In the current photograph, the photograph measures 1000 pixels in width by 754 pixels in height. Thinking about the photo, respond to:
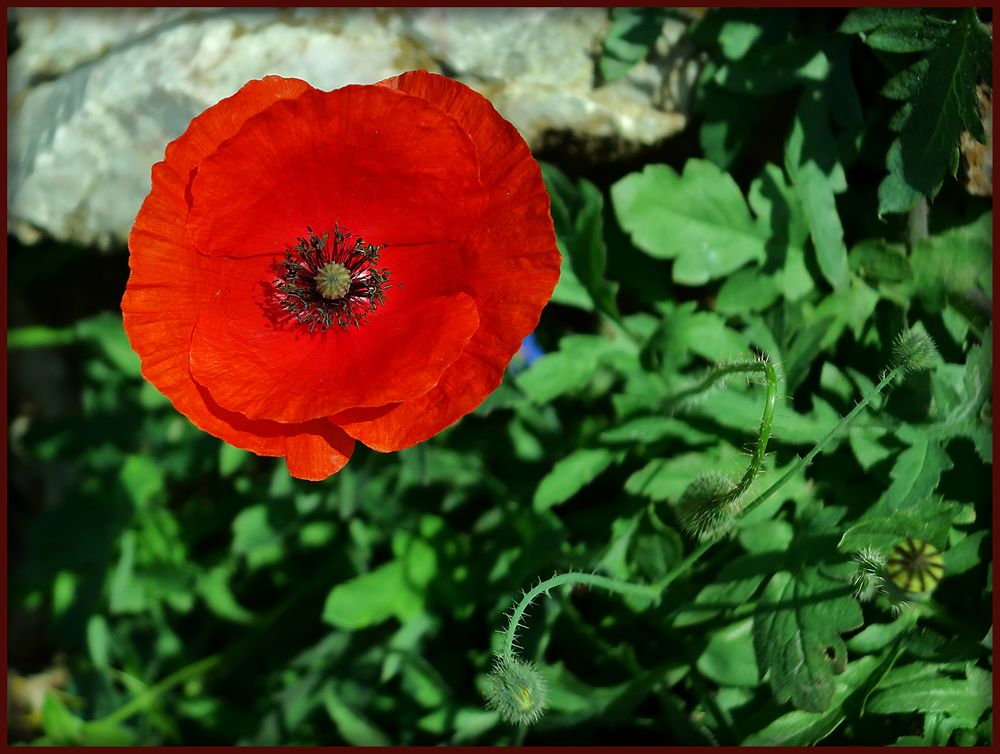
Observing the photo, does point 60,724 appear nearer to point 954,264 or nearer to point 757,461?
point 757,461

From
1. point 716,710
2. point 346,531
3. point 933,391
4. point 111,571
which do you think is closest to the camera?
point 933,391

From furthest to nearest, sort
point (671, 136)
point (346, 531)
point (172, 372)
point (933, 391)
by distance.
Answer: point (346, 531), point (671, 136), point (933, 391), point (172, 372)

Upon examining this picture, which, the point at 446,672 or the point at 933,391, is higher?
the point at 933,391

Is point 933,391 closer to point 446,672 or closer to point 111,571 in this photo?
point 446,672

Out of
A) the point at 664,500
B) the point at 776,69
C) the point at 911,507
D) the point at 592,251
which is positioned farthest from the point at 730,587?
the point at 776,69

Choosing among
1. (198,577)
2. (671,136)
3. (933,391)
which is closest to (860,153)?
(671,136)

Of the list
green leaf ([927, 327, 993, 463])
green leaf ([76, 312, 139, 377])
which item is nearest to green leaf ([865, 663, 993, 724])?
green leaf ([927, 327, 993, 463])

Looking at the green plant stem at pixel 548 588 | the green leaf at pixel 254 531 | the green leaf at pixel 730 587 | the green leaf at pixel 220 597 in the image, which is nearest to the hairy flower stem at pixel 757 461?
the green plant stem at pixel 548 588
